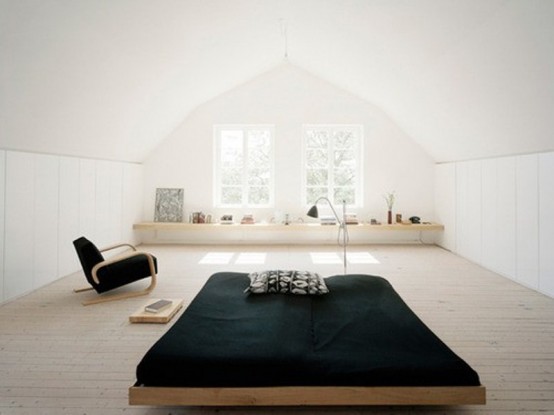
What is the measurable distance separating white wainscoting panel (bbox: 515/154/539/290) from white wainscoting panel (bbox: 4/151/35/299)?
5.96 meters

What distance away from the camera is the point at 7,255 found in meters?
3.85

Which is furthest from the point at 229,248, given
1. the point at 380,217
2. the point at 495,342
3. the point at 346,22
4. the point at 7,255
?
Result: the point at 495,342

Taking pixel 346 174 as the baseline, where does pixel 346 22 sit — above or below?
above

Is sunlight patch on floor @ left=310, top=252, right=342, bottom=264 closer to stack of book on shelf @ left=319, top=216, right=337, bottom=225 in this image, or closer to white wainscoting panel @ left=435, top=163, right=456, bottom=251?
stack of book on shelf @ left=319, top=216, right=337, bottom=225

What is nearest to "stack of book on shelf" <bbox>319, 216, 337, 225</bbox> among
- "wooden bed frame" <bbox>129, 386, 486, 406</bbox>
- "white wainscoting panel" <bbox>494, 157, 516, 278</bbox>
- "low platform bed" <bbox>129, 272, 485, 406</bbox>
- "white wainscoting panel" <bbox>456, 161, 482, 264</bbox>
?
"white wainscoting panel" <bbox>456, 161, 482, 264</bbox>

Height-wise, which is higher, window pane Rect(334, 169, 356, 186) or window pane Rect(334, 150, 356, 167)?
window pane Rect(334, 150, 356, 167)

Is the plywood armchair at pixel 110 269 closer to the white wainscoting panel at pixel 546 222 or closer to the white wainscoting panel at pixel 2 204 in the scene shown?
the white wainscoting panel at pixel 2 204

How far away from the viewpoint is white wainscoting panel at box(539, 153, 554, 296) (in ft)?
13.2

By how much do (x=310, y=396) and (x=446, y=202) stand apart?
5.83 metres

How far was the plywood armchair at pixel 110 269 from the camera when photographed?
3.85 metres

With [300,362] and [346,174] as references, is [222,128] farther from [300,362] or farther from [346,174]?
[300,362]

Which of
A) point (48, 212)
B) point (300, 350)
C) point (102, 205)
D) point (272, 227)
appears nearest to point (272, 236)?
point (272, 227)

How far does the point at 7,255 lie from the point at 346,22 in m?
4.73

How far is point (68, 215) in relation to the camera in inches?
194
